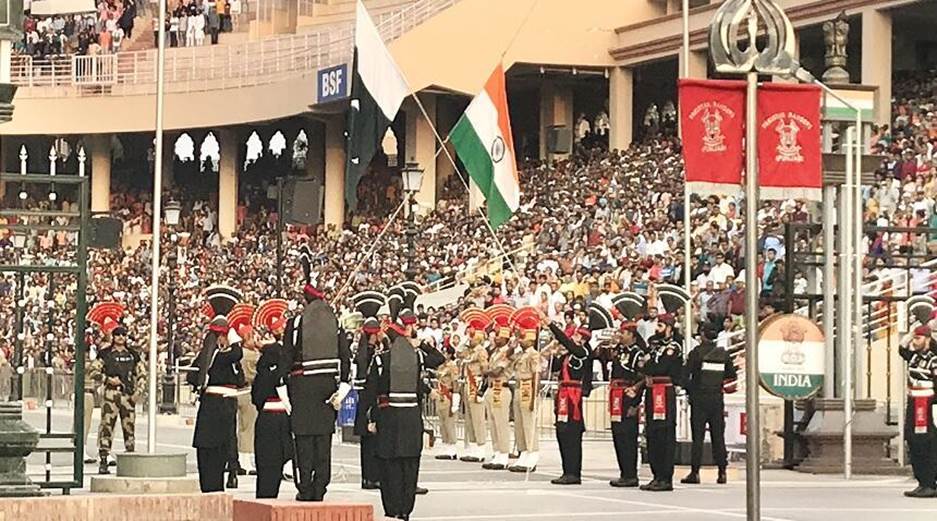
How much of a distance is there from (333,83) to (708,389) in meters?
30.3

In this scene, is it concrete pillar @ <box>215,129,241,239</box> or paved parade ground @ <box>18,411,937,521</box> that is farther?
concrete pillar @ <box>215,129,241,239</box>

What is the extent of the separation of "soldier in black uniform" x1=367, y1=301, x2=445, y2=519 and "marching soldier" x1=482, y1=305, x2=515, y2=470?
7.47 meters

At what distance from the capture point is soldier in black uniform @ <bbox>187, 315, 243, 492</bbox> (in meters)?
20.6

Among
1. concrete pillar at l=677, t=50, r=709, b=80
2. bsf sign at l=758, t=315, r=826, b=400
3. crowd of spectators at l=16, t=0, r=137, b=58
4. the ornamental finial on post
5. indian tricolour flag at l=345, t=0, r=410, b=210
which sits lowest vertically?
bsf sign at l=758, t=315, r=826, b=400

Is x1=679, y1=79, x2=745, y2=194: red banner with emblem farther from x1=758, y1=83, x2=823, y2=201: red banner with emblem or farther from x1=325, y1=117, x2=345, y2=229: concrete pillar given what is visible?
x1=325, y1=117, x2=345, y2=229: concrete pillar

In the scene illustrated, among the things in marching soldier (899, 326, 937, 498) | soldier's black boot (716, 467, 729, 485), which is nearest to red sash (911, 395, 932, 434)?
marching soldier (899, 326, 937, 498)

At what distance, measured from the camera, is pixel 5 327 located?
4594 cm

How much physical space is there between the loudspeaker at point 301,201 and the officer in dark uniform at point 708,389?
5.54m

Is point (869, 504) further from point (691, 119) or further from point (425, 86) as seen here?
point (425, 86)

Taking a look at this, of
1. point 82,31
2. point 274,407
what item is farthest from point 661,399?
point 82,31

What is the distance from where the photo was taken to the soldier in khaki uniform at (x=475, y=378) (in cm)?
2809

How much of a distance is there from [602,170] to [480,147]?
18.1 m

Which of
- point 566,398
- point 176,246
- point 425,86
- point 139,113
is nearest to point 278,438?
point 566,398

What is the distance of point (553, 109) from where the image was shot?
53875 mm
